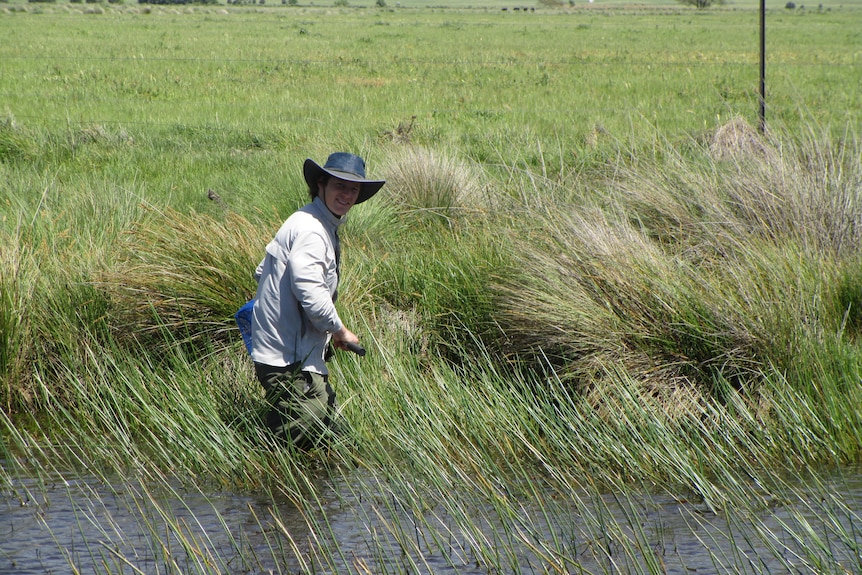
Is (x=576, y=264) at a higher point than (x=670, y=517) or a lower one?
higher

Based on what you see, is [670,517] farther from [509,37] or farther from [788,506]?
[509,37]

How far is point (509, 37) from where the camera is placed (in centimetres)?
4131

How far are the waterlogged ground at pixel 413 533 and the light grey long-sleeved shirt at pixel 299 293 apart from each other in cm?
60

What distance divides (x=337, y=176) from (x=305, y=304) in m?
0.54

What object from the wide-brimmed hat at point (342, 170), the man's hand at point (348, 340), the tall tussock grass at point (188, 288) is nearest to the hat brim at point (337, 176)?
the wide-brimmed hat at point (342, 170)

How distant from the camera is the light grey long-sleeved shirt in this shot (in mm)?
3945

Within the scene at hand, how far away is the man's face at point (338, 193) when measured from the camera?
4.08 meters

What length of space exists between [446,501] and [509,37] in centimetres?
3956

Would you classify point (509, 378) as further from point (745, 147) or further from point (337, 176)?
point (745, 147)

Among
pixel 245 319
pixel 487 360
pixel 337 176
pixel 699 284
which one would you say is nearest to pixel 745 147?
pixel 699 284

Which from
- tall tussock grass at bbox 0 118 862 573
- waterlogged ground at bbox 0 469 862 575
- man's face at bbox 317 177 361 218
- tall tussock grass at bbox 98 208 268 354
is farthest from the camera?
tall tussock grass at bbox 98 208 268 354

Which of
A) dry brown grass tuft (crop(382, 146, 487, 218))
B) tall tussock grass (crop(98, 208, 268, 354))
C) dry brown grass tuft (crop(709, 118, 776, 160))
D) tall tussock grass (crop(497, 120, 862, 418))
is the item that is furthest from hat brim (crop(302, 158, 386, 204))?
dry brown grass tuft (crop(382, 146, 487, 218))

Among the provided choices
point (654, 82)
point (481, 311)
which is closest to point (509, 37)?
point (654, 82)

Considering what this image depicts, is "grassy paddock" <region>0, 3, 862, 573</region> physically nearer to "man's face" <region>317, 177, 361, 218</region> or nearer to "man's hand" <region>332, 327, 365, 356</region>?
"man's hand" <region>332, 327, 365, 356</region>
